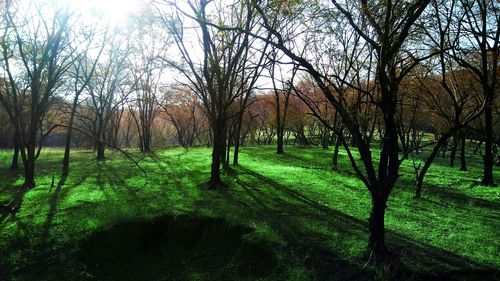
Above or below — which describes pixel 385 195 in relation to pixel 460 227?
above

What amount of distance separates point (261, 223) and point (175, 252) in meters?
2.11

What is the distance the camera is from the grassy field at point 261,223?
6895 mm

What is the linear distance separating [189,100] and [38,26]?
3061 cm

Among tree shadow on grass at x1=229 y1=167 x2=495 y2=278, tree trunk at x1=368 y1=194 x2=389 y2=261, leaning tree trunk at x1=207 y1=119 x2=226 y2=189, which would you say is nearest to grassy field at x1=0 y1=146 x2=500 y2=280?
tree shadow on grass at x1=229 y1=167 x2=495 y2=278

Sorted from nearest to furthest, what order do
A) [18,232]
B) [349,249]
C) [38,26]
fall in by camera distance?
[349,249]
[18,232]
[38,26]

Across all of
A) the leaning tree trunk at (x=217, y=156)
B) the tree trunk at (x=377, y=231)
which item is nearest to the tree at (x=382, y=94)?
the tree trunk at (x=377, y=231)

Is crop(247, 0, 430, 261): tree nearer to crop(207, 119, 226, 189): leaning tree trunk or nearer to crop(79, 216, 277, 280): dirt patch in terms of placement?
crop(79, 216, 277, 280): dirt patch

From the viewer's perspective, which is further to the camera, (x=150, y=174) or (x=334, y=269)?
(x=150, y=174)

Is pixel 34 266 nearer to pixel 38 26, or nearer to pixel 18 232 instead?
pixel 18 232

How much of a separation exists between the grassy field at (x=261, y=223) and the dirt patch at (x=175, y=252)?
0.13 ft

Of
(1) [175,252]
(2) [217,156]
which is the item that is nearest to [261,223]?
(1) [175,252]

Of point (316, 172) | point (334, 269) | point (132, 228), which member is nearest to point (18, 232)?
point (132, 228)

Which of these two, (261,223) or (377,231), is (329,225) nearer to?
(261,223)

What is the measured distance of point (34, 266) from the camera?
269 inches
